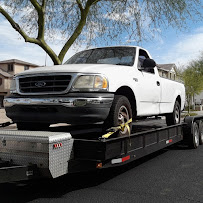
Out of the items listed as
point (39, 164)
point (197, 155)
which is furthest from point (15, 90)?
point (197, 155)

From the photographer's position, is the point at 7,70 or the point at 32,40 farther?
the point at 7,70

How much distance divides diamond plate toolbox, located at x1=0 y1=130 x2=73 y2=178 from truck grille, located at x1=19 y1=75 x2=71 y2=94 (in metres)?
0.79

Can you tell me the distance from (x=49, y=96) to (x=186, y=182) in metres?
2.59

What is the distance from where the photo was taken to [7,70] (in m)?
Answer: 53.8

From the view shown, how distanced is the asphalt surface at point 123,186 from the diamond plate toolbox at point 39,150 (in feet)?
1.72

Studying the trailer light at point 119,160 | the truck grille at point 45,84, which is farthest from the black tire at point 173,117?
the truck grille at point 45,84

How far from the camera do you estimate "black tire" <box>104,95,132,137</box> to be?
4.45 meters

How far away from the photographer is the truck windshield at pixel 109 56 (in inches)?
218

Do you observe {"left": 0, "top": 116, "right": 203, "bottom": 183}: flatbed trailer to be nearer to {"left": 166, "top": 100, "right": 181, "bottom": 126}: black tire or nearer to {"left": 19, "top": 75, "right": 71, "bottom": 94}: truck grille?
{"left": 19, "top": 75, "right": 71, "bottom": 94}: truck grille

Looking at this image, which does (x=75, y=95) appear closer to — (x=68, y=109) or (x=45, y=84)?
(x=68, y=109)

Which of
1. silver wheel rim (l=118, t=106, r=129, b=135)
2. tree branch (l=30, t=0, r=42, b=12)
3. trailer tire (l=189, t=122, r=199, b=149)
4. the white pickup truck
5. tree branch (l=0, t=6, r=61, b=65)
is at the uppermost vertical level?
tree branch (l=30, t=0, r=42, b=12)

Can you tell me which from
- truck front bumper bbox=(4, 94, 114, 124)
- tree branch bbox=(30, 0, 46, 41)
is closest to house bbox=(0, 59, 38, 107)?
tree branch bbox=(30, 0, 46, 41)

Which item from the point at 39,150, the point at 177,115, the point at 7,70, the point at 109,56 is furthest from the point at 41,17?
the point at 7,70

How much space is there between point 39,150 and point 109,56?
8.85ft
